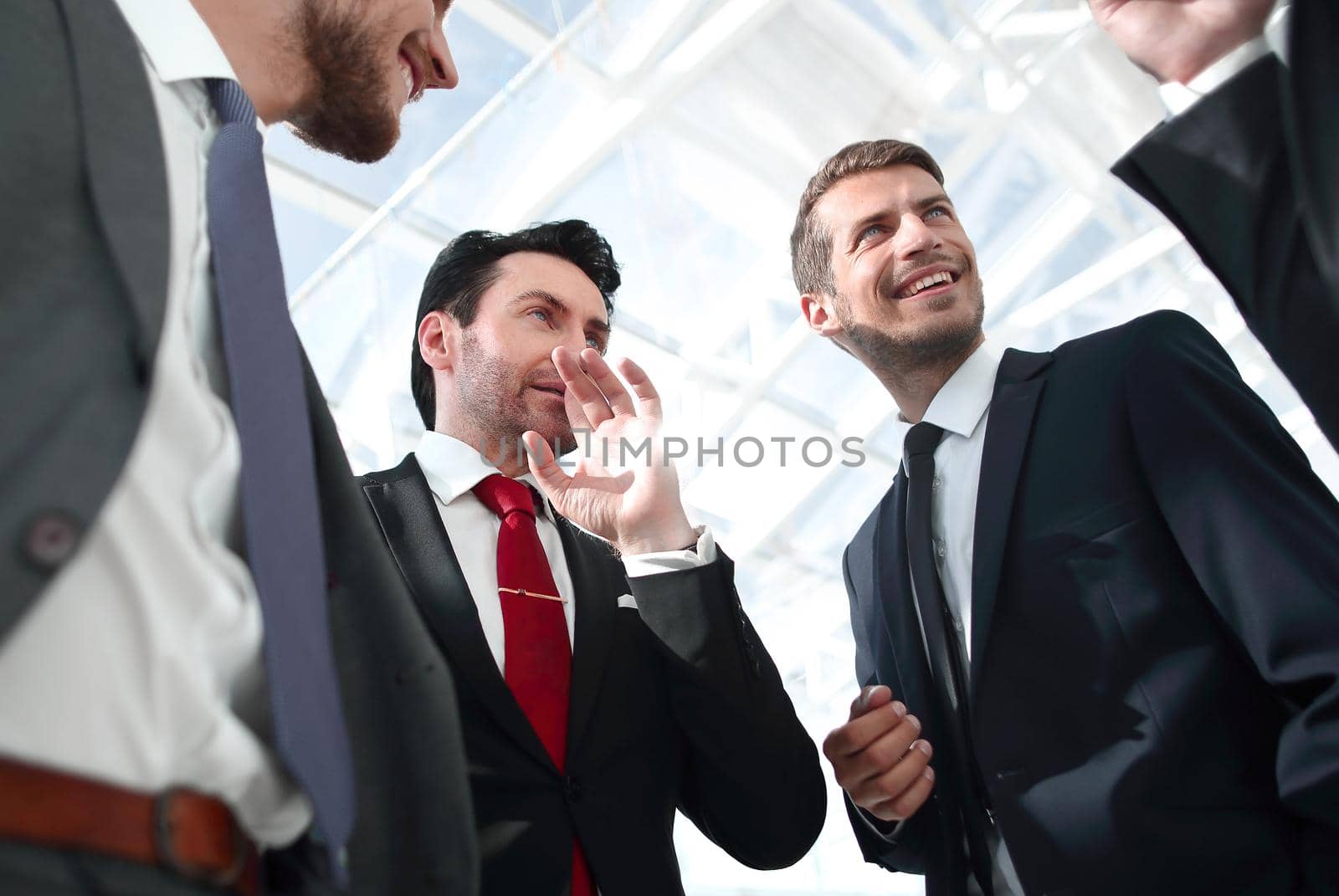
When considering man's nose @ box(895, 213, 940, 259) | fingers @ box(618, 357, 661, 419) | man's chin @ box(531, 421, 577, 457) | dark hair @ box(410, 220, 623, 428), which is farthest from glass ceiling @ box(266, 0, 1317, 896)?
fingers @ box(618, 357, 661, 419)

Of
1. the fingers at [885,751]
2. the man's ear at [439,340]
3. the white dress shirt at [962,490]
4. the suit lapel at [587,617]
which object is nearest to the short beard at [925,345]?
the white dress shirt at [962,490]

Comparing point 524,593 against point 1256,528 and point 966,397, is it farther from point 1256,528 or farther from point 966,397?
point 1256,528

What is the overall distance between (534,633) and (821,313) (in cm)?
168

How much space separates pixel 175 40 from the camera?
5.29ft

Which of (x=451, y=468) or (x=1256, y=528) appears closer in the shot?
(x=1256, y=528)

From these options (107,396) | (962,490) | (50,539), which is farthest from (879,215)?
(50,539)

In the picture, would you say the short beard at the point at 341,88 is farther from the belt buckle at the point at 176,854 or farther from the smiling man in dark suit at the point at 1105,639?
the smiling man in dark suit at the point at 1105,639

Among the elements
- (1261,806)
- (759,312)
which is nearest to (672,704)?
(1261,806)

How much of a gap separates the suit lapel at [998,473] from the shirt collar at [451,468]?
1.16 m

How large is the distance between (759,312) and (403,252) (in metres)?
4.03

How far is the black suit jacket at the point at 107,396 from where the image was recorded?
95 cm

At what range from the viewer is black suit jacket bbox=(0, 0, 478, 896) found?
0.95 metres

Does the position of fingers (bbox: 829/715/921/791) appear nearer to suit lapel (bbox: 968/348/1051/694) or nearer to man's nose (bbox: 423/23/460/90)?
suit lapel (bbox: 968/348/1051/694)

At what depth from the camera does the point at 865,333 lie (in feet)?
10.3
